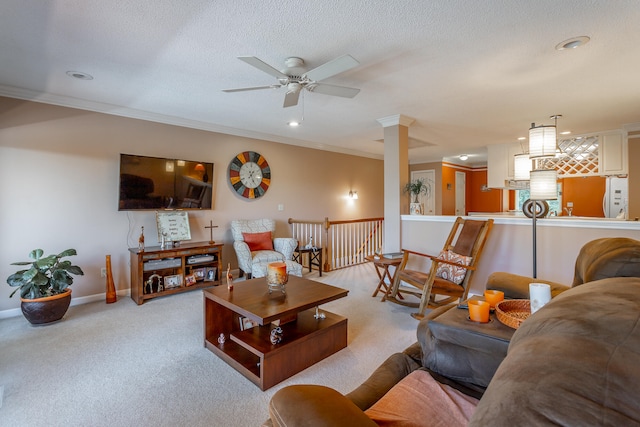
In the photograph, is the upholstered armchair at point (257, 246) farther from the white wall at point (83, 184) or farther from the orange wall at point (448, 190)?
the orange wall at point (448, 190)

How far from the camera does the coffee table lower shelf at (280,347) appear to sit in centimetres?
207

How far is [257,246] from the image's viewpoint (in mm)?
4785

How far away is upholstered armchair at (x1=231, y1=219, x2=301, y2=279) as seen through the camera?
14.4 ft

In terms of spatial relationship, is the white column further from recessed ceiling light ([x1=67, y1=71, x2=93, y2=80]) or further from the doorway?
the doorway

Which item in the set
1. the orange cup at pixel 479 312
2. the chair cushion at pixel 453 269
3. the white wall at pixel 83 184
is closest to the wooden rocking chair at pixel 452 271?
the chair cushion at pixel 453 269

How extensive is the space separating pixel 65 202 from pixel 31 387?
2.25 meters

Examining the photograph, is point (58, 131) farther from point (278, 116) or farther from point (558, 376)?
point (558, 376)

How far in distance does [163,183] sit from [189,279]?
1343mm

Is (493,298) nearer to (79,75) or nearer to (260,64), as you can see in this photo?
(260,64)

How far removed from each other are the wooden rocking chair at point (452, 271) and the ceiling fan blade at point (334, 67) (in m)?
2.07

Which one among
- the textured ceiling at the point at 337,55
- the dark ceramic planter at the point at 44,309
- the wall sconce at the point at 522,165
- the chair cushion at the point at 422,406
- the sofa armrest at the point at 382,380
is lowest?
the dark ceramic planter at the point at 44,309

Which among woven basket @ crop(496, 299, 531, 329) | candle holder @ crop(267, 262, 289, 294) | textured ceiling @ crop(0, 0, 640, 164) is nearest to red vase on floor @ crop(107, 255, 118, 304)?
textured ceiling @ crop(0, 0, 640, 164)

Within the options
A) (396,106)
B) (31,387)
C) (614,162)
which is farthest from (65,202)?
(614,162)

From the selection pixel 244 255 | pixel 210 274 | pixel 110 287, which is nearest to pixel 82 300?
pixel 110 287
